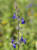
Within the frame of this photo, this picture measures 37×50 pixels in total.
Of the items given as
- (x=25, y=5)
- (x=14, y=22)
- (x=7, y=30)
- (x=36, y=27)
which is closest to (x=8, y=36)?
(x=7, y=30)

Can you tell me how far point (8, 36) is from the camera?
306 centimetres

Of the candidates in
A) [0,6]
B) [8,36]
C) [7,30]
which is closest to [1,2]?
[0,6]

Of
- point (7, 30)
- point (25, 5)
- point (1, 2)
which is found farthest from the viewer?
point (1, 2)

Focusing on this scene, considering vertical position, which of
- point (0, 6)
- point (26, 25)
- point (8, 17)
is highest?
point (0, 6)

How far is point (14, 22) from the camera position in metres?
3.42

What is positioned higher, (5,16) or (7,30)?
(5,16)

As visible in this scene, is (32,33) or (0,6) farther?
(0,6)

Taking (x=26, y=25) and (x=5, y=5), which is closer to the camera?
(x=26, y=25)

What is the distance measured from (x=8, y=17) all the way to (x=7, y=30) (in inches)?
15.2

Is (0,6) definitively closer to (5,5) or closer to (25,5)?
(5,5)

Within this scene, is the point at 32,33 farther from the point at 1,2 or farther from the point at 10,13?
the point at 1,2

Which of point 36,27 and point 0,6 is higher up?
point 0,6

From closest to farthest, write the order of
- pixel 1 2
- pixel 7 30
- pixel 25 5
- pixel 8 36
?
1. pixel 8 36
2. pixel 7 30
3. pixel 25 5
4. pixel 1 2

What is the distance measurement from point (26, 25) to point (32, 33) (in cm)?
34
